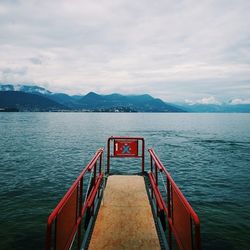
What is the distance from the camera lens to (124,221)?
323 inches

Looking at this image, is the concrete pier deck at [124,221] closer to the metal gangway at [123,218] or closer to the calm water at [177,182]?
the metal gangway at [123,218]

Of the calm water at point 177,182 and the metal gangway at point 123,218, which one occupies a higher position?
the metal gangway at point 123,218

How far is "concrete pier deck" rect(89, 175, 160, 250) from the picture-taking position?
6.93 meters

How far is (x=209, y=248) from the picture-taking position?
10609 mm

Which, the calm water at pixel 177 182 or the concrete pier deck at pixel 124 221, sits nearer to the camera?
the concrete pier deck at pixel 124 221

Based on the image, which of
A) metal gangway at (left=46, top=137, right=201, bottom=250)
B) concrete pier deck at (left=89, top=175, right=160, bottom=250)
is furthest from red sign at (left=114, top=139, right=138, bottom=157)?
concrete pier deck at (left=89, top=175, right=160, bottom=250)

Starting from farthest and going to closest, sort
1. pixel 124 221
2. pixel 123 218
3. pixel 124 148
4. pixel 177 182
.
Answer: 1. pixel 177 182
2. pixel 124 148
3. pixel 123 218
4. pixel 124 221

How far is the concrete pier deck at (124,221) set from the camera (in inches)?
273

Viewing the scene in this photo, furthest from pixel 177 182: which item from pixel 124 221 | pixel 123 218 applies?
pixel 124 221

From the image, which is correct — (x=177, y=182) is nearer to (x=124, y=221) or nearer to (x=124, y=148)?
(x=124, y=148)

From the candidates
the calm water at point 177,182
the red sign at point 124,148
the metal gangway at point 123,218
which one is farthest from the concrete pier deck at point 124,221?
the calm water at point 177,182

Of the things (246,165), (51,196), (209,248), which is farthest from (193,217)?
(246,165)

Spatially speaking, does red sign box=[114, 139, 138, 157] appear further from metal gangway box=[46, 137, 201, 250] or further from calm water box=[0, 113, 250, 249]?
calm water box=[0, 113, 250, 249]

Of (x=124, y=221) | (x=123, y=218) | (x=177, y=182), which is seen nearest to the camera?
(x=124, y=221)
